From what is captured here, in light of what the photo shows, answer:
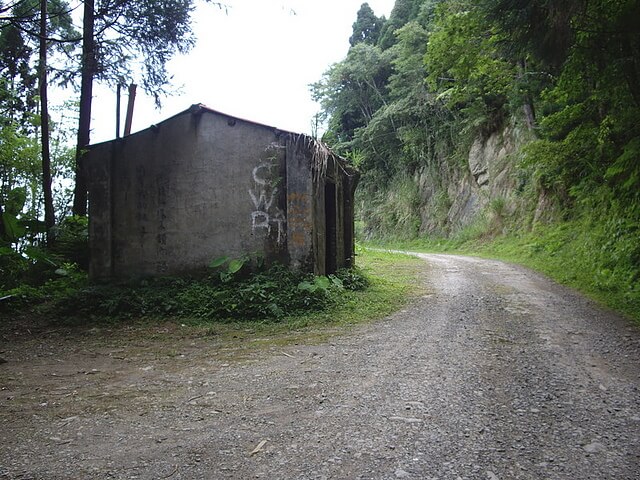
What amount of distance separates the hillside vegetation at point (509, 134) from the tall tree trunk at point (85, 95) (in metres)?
6.20

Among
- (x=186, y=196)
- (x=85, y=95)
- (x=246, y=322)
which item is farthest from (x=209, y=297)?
(x=85, y=95)

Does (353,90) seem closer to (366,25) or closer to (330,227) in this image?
(366,25)

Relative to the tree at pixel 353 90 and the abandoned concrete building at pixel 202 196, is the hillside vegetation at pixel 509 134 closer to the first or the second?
the tree at pixel 353 90

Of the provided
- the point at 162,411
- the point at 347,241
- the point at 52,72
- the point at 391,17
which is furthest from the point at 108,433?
the point at 391,17

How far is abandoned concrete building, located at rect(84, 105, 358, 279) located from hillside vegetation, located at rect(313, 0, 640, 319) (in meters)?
2.73

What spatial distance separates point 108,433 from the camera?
3.10 m

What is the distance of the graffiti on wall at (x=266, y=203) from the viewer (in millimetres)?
8188

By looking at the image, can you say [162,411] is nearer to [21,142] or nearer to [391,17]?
[21,142]

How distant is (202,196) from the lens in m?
8.50

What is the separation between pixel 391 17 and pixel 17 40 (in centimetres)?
2680

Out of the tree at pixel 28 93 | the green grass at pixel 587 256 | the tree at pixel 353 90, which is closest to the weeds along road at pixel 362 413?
the green grass at pixel 587 256

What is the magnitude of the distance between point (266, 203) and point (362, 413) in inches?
219

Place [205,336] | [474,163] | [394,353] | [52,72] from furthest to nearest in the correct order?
[474,163] → [52,72] → [205,336] → [394,353]

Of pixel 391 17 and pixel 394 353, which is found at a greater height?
pixel 391 17
